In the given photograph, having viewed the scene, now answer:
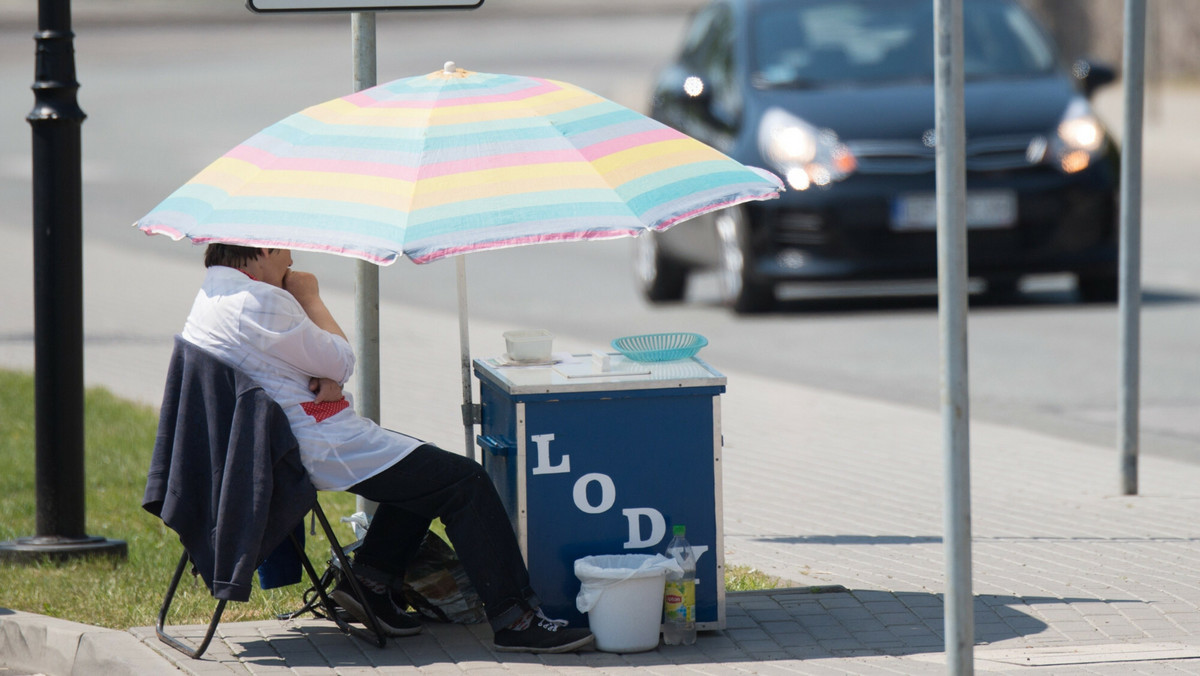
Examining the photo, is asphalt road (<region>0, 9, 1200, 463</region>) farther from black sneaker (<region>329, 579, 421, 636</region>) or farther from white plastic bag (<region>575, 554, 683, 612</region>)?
black sneaker (<region>329, 579, 421, 636</region>)

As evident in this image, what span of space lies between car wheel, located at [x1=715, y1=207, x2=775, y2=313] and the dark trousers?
271 inches

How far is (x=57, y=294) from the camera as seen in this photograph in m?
6.06

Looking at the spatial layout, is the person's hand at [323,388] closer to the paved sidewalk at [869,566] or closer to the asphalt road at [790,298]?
the paved sidewalk at [869,566]

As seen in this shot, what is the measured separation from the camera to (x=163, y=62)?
42.5 metres

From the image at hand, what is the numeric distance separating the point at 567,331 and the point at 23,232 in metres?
7.67

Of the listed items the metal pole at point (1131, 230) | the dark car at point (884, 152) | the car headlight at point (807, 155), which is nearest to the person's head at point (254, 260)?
the metal pole at point (1131, 230)

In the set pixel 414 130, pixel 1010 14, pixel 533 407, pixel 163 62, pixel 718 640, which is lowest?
pixel 718 640

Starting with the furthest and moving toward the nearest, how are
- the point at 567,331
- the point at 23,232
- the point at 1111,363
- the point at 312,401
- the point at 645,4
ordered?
the point at 645,4 < the point at 23,232 < the point at 567,331 < the point at 1111,363 < the point at 312,401

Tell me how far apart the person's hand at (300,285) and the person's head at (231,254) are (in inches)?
5.8

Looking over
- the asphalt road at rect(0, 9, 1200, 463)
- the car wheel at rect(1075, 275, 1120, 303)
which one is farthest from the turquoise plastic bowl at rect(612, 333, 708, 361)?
the car wheel at rect(1075, 275, 1120, 303)

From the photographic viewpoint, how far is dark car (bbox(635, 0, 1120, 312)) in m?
11.5

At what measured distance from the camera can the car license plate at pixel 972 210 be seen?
1155 centimetres

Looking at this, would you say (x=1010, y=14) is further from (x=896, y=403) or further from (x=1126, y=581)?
(x=1126, y=581)

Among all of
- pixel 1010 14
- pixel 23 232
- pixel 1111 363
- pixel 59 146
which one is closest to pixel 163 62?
pixel 23 232
